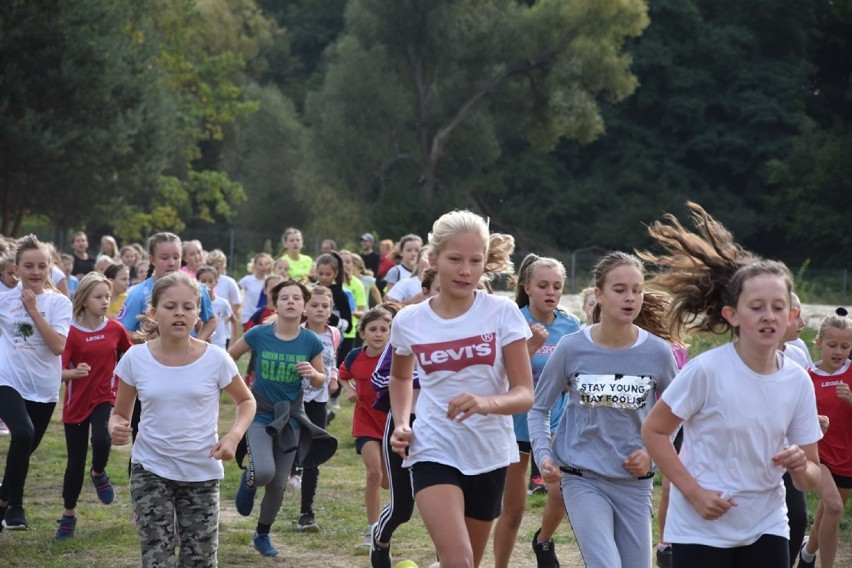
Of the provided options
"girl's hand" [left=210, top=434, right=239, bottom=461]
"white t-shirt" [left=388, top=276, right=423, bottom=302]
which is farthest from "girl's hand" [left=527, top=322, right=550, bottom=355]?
"white t-shirt" [left=388, top=276, right=423, bottom=302]

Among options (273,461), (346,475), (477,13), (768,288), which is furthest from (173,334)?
(477,13)

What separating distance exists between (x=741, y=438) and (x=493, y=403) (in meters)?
1.09

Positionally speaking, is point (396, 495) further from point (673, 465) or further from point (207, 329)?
point (207, 329)

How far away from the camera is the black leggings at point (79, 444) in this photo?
8867mm

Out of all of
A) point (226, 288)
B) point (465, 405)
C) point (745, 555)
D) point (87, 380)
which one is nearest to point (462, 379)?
point (465, 405)

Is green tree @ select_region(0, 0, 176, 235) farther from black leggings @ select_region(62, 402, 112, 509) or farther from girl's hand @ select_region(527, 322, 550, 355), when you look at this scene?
girl's hand @ select_region(527, 322, 550, 355)

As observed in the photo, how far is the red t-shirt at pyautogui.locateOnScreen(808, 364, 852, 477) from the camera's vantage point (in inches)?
305

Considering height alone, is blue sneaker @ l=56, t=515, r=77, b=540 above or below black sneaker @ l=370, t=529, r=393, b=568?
below

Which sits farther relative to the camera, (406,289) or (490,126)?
(490,126)

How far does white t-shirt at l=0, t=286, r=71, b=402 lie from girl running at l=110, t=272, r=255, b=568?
8.79 feet

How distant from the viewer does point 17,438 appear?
861cm

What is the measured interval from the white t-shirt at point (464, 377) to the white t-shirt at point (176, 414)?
47.5 inches

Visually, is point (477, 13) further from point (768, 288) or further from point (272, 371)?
point (768, 288)

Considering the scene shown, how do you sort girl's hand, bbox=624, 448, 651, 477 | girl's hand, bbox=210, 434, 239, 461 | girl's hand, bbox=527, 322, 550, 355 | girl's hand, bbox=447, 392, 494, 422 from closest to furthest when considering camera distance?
girl's hand, bbox=447, 392, 494, 422
girl's hand, bbox=624, 448, 651, 477
girl's hand, bbox=210, 434, 239, 461
girl's hand, bbox=527, 322, 550, 355
